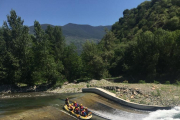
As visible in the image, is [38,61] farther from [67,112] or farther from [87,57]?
[67,112]

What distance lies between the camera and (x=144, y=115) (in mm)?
18234

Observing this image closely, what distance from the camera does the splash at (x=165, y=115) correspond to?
1684 centimetres

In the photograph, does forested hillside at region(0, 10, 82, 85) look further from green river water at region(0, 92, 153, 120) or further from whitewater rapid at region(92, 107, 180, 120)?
whitewater rapid at region(92, 107, 180, 120)

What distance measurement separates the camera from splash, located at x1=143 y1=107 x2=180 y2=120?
16.8 m

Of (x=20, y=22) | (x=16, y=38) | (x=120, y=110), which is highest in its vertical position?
(x=20, y=22)

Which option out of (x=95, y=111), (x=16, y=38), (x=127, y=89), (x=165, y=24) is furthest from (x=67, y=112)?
(x=165, y=24)

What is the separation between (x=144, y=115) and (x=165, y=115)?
2.32 m

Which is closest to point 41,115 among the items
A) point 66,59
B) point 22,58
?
point 22,58

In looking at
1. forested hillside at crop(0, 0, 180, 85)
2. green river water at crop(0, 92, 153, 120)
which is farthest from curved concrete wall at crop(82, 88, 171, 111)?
forested hillside at crop(0, 0, 180, 85)

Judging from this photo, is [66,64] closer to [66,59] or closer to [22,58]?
[66,59]

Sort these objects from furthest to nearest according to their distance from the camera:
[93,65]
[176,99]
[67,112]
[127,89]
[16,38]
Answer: [93,65], [16,38], [127,89], [176,99], [67,112]

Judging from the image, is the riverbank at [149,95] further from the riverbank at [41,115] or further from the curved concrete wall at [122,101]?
the riverbank at [41,115]

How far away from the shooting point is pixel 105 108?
63.2 feet

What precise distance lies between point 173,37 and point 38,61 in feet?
111
